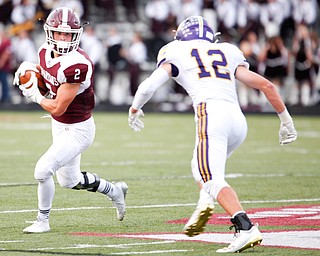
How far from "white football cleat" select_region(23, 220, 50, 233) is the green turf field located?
0.08 metres

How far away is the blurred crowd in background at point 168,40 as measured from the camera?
20875 mm

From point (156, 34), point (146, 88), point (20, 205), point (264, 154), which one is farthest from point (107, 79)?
point (146, 88)

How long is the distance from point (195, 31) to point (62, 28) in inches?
44.6

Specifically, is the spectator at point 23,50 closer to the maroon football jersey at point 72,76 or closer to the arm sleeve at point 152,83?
the maroon football jersey at point 72,76

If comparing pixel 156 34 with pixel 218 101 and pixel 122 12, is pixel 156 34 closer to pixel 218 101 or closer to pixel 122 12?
pixel 122 12

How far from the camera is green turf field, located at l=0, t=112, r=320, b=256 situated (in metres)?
6.44

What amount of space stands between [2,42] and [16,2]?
1.71m

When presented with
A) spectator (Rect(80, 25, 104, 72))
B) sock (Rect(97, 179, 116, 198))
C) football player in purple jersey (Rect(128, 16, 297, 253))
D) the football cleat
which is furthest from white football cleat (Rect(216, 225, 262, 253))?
spectator (Rect(80, 25, 104, 72))

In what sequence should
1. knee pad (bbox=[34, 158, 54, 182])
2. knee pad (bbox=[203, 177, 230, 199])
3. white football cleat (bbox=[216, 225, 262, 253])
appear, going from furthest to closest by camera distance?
knee pad (bbox=[34, 158, 54, 182]) < knee pad (bbox=[203, 177, 230, 199]) < white football cleat (bbox=[216, 225, 262, 253])

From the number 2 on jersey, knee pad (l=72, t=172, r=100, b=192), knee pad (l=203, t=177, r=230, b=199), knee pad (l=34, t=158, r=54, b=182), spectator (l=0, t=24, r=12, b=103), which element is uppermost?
the number 2 on jersey

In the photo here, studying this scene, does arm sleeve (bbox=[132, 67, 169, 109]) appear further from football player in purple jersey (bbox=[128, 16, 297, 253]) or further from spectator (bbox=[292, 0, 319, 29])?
spectator (bbox=[292, 0, 319, 29])

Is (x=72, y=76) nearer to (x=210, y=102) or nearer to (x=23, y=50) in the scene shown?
(x=210, y=102)

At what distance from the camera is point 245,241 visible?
19.8 ft

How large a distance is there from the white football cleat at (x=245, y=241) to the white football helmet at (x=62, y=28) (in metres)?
2.06
